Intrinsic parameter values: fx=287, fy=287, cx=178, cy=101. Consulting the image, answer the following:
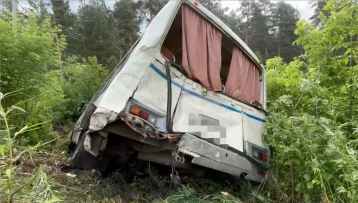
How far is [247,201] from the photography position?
310cm

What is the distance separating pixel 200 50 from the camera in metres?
3.11

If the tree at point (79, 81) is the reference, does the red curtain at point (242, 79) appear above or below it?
below

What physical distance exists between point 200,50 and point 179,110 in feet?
2.48

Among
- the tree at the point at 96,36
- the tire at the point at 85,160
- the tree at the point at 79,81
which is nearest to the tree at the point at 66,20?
the tree at the point at 96,36

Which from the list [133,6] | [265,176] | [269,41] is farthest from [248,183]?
[269,41]

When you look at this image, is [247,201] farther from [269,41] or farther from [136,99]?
[269,41]

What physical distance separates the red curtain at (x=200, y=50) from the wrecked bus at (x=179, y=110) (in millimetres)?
10

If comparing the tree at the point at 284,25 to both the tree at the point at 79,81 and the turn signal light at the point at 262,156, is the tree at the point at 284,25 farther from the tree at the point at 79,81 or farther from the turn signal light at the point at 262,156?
the turn signal light at the point at 262,156

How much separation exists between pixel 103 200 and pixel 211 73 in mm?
1720

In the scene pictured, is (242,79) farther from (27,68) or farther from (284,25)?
(284,25)

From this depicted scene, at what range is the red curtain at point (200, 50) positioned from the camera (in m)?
2.99

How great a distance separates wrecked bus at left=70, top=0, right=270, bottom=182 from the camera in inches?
103

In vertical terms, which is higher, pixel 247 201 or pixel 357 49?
pixel 357 49

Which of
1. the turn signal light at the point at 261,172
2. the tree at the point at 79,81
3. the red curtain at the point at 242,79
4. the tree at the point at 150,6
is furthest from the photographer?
the tree at the point at 150,6
